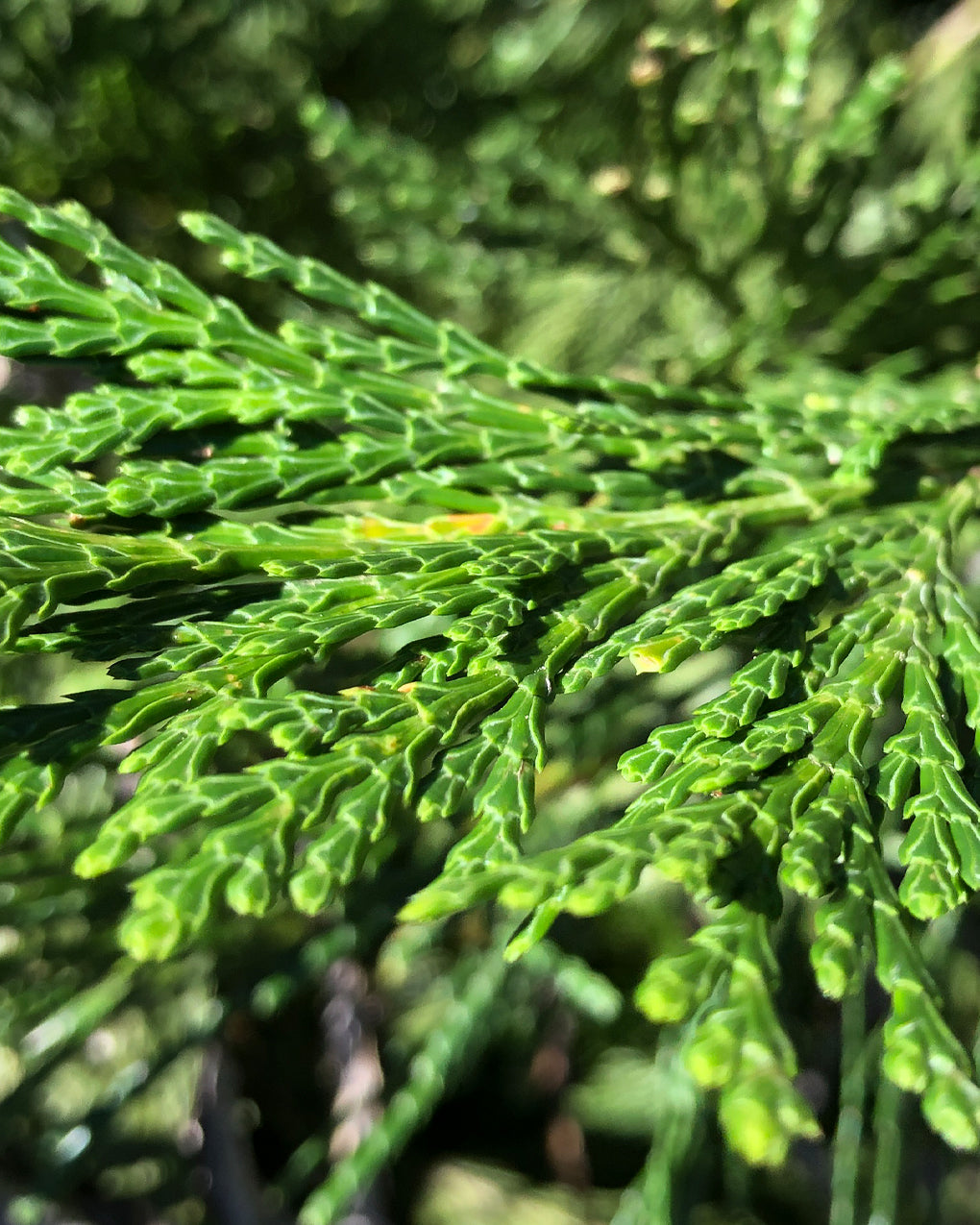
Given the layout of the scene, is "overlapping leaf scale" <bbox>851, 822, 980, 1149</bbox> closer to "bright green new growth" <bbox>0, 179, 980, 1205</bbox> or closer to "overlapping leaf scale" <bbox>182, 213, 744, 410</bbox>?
"bright green new growth" <bbox>0, 179, 980, 1205</bbox>

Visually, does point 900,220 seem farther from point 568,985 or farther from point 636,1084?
point 636,1084

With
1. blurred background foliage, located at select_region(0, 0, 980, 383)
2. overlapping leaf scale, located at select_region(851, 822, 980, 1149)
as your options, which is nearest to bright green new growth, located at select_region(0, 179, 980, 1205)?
overlapping leaf scale, located at select_region(851, 822, 980, 1149)

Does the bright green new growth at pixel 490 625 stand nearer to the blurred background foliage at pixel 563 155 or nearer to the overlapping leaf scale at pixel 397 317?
the overlapping leaf scale at pixel 397 317

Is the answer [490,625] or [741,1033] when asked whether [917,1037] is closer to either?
[741,1033]

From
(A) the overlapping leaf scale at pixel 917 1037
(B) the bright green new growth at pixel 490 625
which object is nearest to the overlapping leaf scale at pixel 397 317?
(B) the bright green new growth at pixel 490 625

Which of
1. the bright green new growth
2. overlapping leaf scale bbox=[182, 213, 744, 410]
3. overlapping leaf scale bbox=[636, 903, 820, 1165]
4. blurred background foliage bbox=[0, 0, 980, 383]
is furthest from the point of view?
blurred background foliage bbox=[0, 0, 980, 383]
